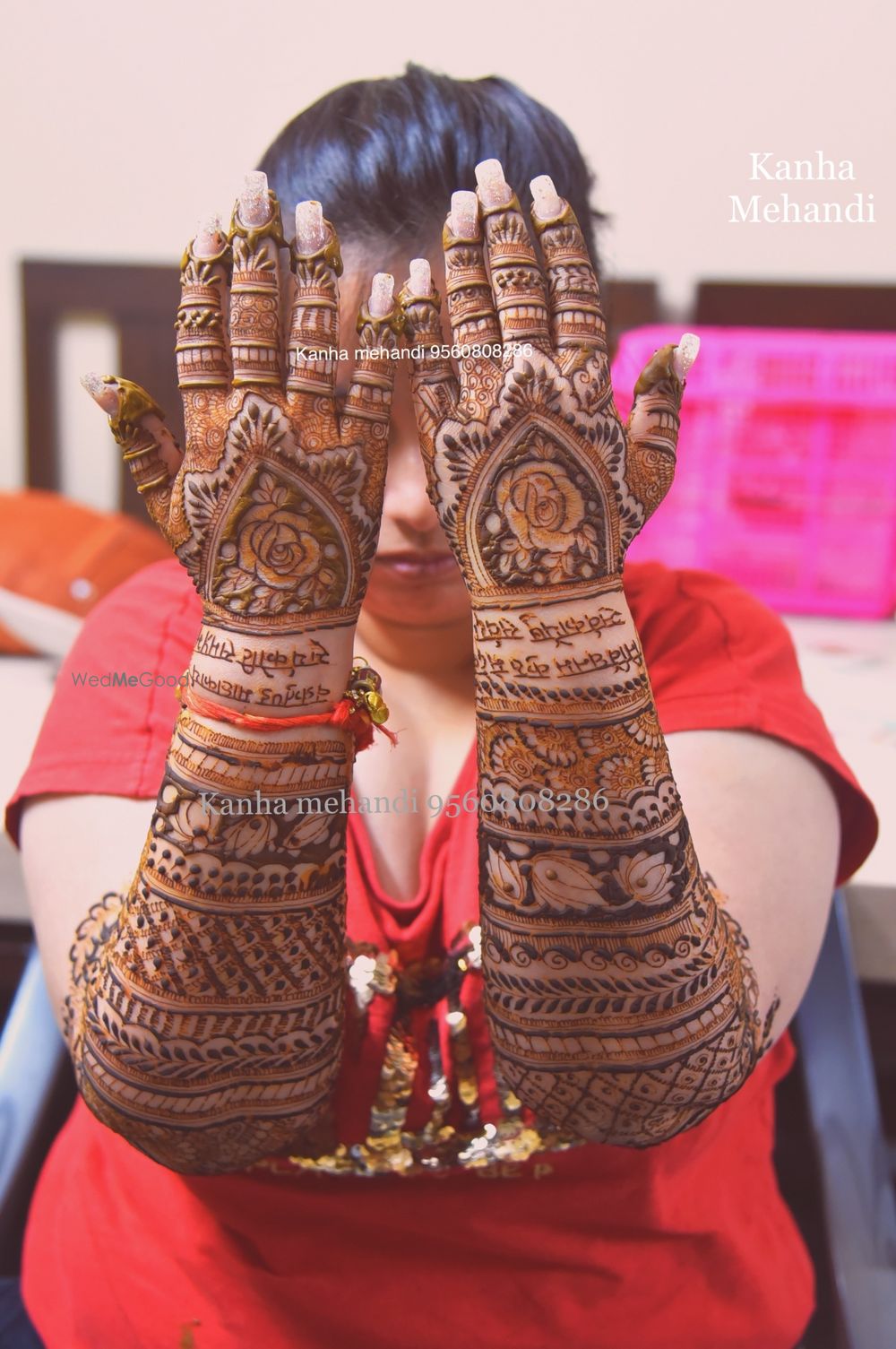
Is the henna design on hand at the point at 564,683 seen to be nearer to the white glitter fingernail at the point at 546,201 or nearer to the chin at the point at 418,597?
the white glitter fingernail at the point at 546,201

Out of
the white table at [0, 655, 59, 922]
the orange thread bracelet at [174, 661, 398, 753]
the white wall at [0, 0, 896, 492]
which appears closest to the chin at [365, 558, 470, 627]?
the orange thread bracelet at [174, 661, 398, 753]

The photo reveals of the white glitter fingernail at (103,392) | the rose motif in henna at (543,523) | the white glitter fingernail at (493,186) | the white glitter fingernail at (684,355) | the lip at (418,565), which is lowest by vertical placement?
the lip at (418,565)

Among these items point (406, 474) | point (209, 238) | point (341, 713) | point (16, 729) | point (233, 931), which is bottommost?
point (16, 729)

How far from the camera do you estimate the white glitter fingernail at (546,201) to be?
0.47m

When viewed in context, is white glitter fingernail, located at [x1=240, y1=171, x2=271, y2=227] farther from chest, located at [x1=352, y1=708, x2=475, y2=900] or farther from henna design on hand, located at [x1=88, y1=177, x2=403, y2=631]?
chest, located at [x1=352, y1=708, x2=475, y2=900]

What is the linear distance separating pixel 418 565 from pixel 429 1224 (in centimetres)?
42

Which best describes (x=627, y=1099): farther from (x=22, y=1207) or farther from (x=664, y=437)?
(x=22, y=1207)

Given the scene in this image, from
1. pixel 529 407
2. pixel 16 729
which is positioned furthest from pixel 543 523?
pixel 16 729

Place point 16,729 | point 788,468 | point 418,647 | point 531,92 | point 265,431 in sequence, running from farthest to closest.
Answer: point 788,468, point 531,92, point 16,729, point 418,647, point 265,431

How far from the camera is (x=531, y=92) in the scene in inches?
52.7

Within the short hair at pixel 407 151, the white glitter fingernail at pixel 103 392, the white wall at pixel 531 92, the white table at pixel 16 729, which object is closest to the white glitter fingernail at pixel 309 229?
the white glitter fingernail at pixel 103 392

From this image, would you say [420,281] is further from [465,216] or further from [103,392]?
[103,392]

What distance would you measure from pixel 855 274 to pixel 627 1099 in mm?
1318

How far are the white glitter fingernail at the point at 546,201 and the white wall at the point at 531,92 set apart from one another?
33.0 inches
